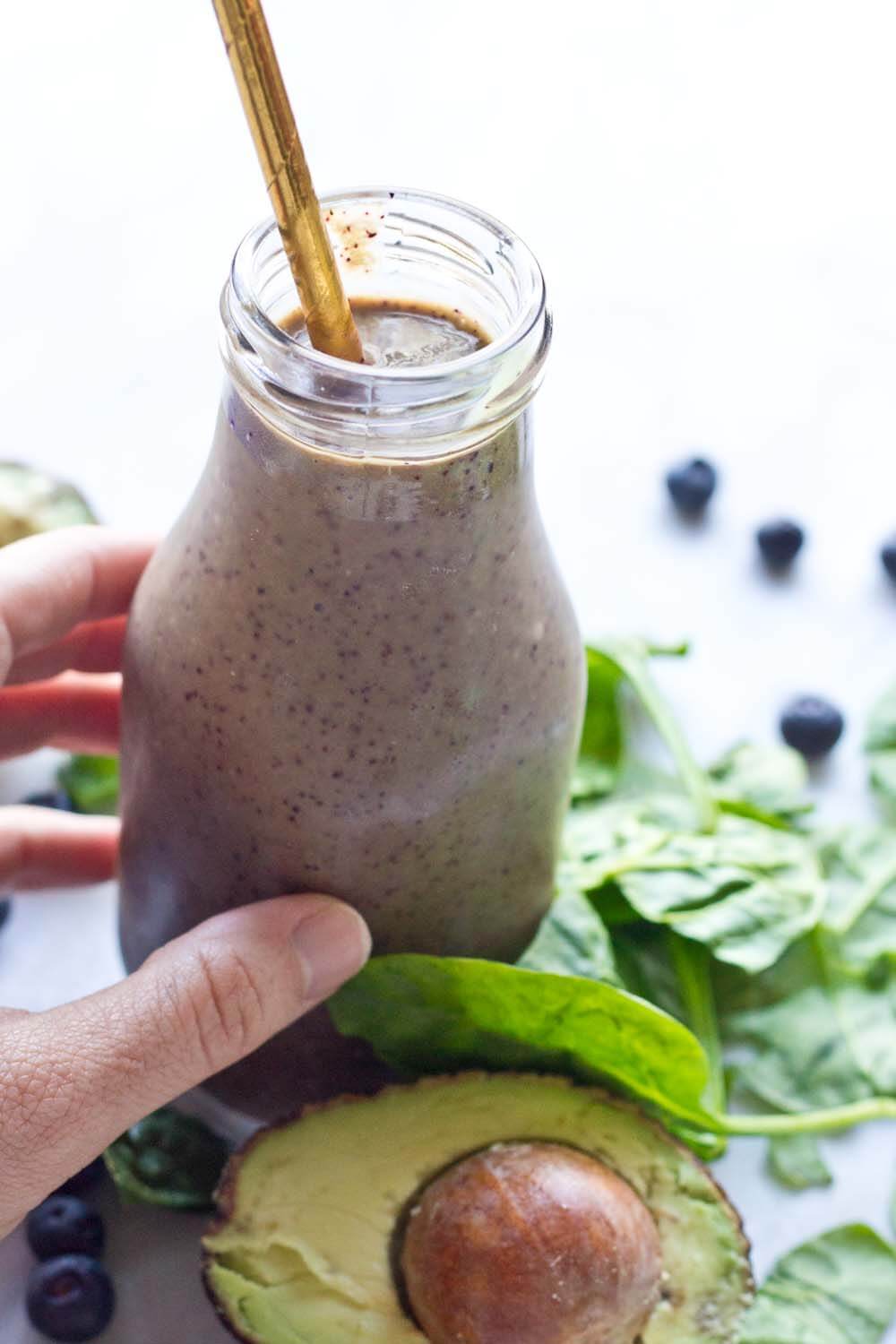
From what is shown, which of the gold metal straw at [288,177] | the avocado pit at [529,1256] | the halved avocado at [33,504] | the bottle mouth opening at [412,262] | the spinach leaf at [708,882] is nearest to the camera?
the gold metal straw at [288,177]

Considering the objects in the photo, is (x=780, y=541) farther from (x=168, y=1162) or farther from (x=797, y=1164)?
(x=168, y=1162)

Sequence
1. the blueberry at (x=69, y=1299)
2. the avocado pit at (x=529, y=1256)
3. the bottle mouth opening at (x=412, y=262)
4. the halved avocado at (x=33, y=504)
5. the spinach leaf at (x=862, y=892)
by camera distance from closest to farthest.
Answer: the bottle mouth opening at (x=412, y=262) < the avocado pit at (x=529, y=1256) < the blueberry at (x=69, y=1299) < the spinach leaf at (x=862, y=892) < the halved avocado at (x=33, y=504)

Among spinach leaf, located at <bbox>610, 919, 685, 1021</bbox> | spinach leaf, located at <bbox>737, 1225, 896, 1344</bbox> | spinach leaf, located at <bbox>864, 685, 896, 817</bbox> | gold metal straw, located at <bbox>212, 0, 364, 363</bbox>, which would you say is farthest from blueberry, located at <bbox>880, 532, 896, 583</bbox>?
gold metal straw, located at <bbox>212, 0, 364, 363</bbox>

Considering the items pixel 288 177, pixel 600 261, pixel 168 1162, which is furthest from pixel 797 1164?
pixel 600 261

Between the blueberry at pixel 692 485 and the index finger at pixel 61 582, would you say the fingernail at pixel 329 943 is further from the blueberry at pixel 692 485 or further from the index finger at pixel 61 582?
the blueberry at pixel 692 485

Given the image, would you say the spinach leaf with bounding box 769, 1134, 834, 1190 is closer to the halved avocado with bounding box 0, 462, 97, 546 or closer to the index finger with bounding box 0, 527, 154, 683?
the index finger with bounding box 0, 527, 154, 683

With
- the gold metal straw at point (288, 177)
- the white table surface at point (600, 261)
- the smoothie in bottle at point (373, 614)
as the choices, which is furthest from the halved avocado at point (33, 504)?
the gold metal straw at point (288, 177)

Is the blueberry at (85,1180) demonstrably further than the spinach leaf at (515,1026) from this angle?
Yes

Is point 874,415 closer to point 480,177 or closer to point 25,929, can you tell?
point 480,177
